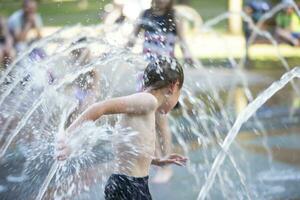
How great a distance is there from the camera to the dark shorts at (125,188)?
3.72 m

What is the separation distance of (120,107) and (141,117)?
0.17 meters

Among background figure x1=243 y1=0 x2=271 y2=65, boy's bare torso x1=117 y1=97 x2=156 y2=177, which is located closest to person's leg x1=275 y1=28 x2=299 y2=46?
background figure x1=243 y1=0 x2=271 y2=65

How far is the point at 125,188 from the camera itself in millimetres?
3713

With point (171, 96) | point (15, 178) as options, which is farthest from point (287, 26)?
point (171, 96)

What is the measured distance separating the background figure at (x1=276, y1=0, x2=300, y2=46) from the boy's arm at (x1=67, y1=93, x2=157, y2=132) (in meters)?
12.3

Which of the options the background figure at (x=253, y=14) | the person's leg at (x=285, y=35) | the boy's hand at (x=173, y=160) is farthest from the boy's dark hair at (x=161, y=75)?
the person's leg at (x=285, y=35)

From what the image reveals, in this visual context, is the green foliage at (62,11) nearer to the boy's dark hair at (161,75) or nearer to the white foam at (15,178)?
the white foam at (15,178)

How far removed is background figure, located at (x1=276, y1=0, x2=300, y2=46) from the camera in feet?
52.3

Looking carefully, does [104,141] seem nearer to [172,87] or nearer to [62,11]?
[172,87]

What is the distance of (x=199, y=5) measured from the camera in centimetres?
2605

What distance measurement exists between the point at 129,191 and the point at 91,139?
479 mm

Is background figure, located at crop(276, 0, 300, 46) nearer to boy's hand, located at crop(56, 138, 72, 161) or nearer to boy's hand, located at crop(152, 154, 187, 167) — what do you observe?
boy's hand, located at crop(152, 154, 187, 167)

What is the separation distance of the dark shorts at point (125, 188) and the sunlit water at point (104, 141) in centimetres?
16

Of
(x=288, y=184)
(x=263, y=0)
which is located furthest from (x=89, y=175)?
(x=263, y=0)
